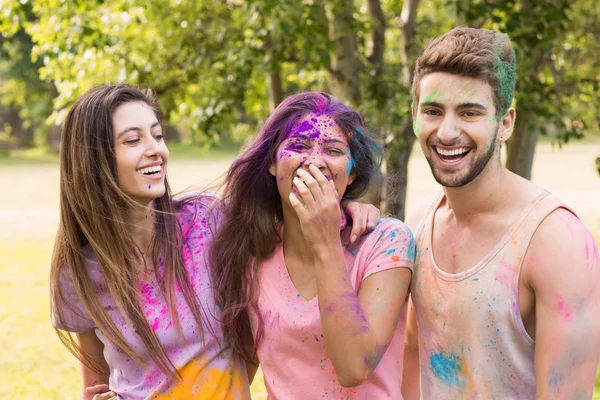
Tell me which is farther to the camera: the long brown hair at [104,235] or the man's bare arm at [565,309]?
the long brown hair at [104,235]

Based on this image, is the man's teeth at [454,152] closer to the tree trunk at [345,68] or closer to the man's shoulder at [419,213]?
the man's shoulder at [419,213]

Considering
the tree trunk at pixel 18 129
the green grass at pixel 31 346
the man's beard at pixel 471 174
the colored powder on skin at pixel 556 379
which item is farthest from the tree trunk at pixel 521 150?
the tree trunk at pixel 18 129

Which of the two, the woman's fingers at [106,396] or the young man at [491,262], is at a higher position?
the young man at [491,262]

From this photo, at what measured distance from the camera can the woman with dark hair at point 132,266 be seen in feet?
8.73

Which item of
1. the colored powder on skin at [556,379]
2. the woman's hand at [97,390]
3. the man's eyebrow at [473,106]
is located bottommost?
the woman's hand at [97,390]

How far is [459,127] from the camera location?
96.2 inches

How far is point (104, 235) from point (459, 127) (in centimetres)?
131

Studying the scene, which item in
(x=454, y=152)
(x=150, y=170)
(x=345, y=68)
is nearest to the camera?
(x=454, y=152)

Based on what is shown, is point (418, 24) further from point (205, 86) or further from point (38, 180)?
point (38, 180)

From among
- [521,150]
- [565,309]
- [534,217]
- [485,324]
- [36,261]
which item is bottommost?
[36,261]

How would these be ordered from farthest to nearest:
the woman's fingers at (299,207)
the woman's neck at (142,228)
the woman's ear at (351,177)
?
1. the woman's neck at (142,228)
2. the woman's ear at (351,177)
3. the woman's fingers at (299,207)

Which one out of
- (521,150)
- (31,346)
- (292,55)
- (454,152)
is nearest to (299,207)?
(454,152)

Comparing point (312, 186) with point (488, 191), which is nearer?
point (312, 186)

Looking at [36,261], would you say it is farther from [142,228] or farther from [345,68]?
[142,228]
